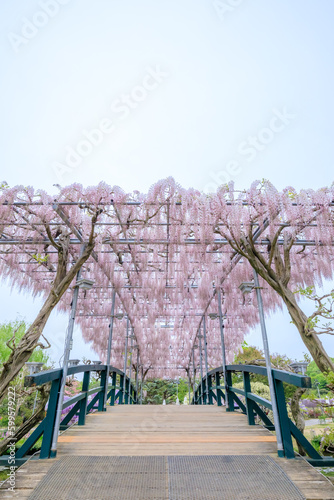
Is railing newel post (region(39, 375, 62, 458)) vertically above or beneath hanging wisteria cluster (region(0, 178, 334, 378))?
beneath

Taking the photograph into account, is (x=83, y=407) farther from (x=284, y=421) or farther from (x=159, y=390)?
(x=159, y=390)

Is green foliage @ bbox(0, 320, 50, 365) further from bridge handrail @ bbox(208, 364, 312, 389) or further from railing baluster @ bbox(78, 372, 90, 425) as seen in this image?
bridge handrail @ bbox(208, 364, 312, 389)

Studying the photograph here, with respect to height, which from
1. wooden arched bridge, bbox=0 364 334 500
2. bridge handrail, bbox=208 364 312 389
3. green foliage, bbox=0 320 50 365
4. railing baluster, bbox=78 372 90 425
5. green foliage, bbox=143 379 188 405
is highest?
green foliage, bbox=0 320 50 365

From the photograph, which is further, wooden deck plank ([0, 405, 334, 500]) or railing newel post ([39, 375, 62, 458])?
railing newel post ([39, 375, 62, 458])

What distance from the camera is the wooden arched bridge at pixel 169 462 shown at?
1.91 meters

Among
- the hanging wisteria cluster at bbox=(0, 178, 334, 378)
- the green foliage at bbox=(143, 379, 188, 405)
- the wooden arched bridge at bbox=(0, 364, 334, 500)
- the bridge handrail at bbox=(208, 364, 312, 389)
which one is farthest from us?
the green foliage at bbox=(143, 379, 188, 405)

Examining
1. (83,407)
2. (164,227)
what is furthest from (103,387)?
(164,227)

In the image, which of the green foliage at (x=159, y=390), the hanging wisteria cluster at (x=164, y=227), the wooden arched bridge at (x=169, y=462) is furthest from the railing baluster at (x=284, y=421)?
the green foliage at (x=159, y=390)

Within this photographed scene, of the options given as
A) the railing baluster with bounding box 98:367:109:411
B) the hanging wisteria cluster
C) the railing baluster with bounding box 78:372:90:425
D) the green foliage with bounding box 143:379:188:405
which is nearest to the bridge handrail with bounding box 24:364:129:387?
the railing baluster with bounding box 78:372:90:425

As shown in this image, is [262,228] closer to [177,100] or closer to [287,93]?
[287,93]

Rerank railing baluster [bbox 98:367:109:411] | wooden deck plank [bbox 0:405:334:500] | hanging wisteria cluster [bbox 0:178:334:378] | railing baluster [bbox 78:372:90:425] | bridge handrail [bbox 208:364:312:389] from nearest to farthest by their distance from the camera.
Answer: wooden deck plank [bbox 0:405:334:500] → bridge handrail [bbox 208:364:312:389] → railing baluster [bbox 78:372:90:425] → hanging wisteria cluster [bbox 0:178:334:378] → railing baluster [bbox 98:367:109:411]

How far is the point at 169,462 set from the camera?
2.32m

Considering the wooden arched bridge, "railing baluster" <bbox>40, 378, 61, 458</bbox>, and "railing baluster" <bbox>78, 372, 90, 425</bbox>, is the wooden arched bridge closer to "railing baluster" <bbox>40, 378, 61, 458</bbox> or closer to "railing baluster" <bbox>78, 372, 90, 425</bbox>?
"railing baluster" <bbox>40, 378, 61, 458</bbox>

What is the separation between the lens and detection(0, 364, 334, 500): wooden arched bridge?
191 cm
